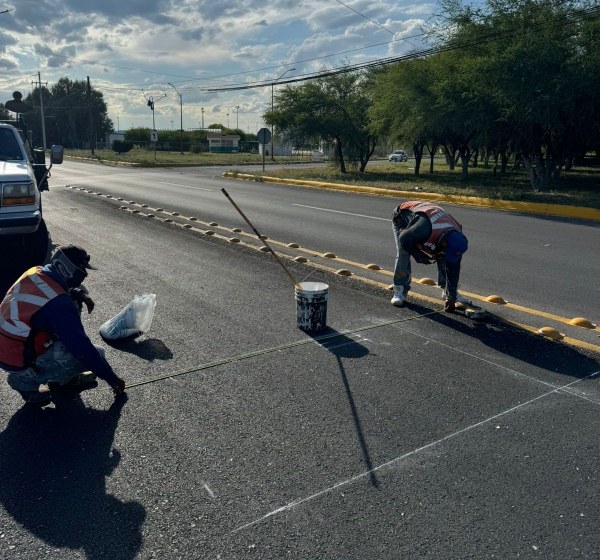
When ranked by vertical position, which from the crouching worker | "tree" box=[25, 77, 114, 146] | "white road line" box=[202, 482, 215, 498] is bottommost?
"white road line" box=[202, 482, 215, 498]

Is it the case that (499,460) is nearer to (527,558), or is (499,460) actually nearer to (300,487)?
(527,558)

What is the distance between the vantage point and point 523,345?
5.43 m

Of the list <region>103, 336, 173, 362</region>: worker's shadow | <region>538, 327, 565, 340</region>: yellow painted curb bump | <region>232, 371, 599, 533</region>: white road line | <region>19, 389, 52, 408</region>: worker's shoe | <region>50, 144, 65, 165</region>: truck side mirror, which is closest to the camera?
<region>232, 371, 599, 533</region>: white road line

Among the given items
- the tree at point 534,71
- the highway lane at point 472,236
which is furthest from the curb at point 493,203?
the tree at point 534,71

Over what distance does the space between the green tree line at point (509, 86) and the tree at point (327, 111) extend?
1734 mm

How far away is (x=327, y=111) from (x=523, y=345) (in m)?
27.1

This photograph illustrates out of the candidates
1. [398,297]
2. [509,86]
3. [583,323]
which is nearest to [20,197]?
[398,297]

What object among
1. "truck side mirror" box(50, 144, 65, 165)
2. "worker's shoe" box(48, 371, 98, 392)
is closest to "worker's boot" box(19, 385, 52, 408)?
"worker's shoe" box(48, 371, 98, 392)

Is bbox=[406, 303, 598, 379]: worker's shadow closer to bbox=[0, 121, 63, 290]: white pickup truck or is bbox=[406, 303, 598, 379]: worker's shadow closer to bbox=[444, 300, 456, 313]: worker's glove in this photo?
bbox=[444, 300, 456, 313]: worker's glove

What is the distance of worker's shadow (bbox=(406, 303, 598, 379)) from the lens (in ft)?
16.3

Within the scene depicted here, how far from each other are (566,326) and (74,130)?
334 feet

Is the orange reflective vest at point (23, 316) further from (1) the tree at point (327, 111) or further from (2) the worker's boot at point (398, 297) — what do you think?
(1) the tree at point (327, 111)

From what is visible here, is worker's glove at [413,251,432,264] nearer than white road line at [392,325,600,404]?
No

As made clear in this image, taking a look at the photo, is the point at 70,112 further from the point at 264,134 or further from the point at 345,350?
the point at 345,350
